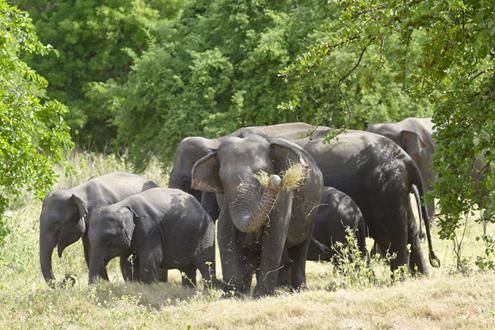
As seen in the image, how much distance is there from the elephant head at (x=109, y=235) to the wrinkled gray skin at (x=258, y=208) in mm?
1191

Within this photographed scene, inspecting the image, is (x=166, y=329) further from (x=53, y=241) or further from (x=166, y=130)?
(x=166, y=130)

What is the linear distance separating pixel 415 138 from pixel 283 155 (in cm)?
741

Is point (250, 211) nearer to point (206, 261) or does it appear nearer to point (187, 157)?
point (206, 261)

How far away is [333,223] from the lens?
52.5ft

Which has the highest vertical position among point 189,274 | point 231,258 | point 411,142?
point 411,142

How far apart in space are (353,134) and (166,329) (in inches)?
207

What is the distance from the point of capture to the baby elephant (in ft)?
52.5

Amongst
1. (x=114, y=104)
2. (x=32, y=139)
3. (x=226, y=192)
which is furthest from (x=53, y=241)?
(x=114, y=104)

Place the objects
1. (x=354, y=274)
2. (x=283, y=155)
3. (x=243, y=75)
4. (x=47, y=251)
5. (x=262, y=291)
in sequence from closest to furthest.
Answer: (x=354, y=274)
(x=262, y=291)
(x=283, y=155)
(x=47, y=251)
(x=243, y=75)

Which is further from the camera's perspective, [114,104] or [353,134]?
[114,104]

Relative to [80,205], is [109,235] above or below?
below

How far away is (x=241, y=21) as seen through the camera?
93.5 feet

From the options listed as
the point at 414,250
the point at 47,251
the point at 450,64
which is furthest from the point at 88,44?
the point at 450,64

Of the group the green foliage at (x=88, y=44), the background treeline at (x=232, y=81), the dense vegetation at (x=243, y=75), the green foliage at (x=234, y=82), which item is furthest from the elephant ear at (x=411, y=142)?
the green foliage at (x=88, y=44)
